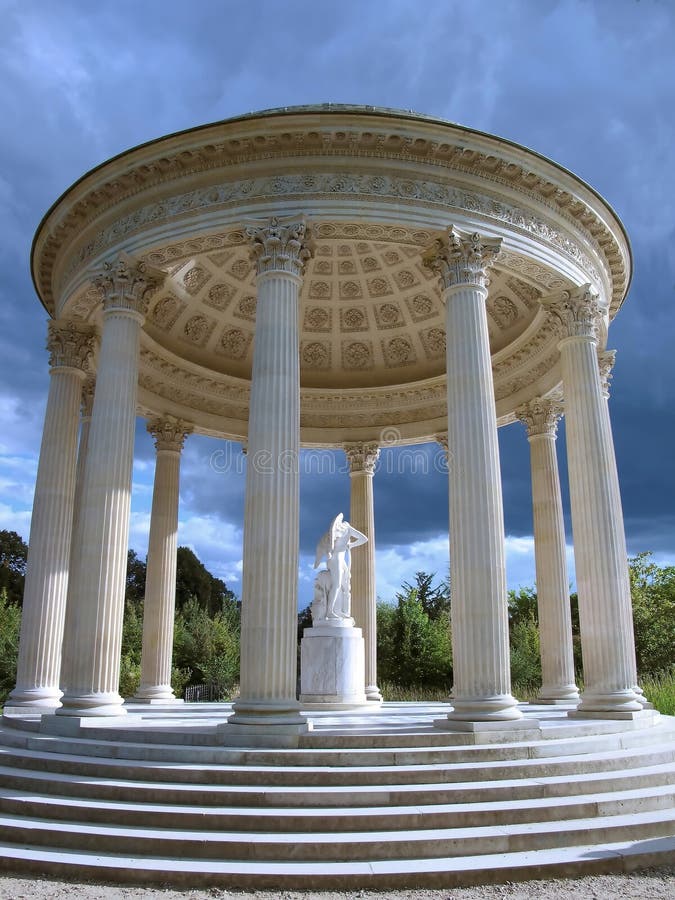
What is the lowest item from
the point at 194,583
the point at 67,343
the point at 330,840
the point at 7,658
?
the point at 330,840

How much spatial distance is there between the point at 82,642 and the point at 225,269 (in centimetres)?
3037

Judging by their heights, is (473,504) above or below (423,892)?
above

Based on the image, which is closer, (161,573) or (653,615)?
(161,573)

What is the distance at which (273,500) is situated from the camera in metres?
28.9

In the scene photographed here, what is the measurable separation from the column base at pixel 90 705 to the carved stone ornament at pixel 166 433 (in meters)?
25.4

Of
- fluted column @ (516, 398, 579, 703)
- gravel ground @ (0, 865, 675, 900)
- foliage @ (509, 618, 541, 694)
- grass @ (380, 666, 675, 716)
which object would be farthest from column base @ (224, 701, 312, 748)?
foliage @ (509, 618, 541, 694)

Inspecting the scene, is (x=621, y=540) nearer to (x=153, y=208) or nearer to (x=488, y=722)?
(x=488, y=722)

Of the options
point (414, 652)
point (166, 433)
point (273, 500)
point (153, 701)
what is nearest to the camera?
point (273, 500)

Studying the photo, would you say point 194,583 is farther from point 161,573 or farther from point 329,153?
point 329,153

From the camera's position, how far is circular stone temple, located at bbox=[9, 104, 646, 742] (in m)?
28.9

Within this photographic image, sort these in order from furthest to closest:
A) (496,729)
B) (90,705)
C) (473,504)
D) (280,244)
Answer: (280,244)
(90,705)
(473,504)
(496,729)

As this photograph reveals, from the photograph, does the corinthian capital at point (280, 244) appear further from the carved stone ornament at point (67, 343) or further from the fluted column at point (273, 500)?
the carved stone ornament at point (67, 343)

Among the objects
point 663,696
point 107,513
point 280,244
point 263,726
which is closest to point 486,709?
point 263,726

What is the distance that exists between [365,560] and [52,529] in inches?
958
